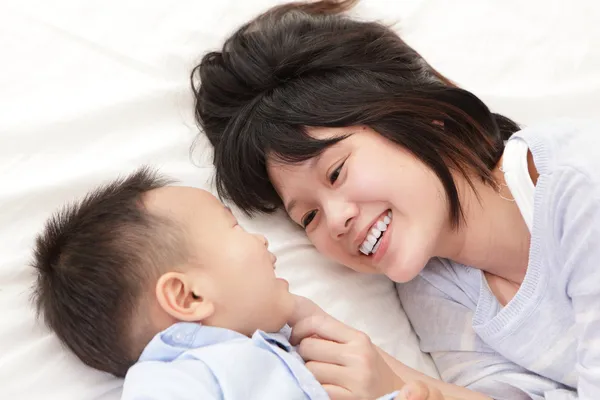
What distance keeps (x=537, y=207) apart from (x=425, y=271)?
323 millimetres

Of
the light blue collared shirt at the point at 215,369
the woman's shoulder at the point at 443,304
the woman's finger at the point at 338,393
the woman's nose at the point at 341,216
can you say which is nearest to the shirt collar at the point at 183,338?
the light blue collared shirt at the point at 215,369

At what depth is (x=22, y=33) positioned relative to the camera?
1.37 m

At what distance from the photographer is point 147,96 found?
1369 mm

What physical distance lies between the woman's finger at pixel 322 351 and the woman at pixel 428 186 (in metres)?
0.18

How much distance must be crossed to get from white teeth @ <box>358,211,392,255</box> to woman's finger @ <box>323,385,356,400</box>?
0.92ft

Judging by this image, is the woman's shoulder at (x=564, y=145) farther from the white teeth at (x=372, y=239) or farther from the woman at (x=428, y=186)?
the white teeth at (x=372, y=239)

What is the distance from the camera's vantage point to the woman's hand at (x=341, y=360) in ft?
3.28

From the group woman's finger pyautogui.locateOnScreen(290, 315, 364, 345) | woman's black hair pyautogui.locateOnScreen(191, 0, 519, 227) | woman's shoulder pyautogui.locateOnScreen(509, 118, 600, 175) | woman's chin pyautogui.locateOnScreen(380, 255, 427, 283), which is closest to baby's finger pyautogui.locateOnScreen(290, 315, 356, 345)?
woman's finger pyautogui.locateOnScreen(290, 315, 364, 345)

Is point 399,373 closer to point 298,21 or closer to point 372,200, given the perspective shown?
point 372,200

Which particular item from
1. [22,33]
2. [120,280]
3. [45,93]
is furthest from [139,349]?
[22,33]

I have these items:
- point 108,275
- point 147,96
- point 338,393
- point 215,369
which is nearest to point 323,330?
point 338,393

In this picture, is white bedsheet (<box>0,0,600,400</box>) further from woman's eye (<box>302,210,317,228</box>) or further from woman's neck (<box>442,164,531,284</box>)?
woman's neck (<box>442,164,531,284</box>)

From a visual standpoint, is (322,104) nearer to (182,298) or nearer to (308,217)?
(308,217)

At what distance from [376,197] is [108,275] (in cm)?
44
